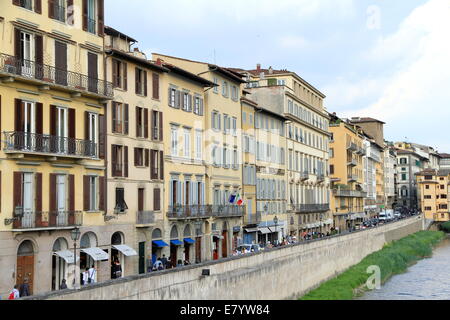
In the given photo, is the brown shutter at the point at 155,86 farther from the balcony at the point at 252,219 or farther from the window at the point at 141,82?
the balcony at the point at 252,219

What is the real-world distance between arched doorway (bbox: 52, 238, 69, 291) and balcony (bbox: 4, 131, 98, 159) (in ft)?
13.4

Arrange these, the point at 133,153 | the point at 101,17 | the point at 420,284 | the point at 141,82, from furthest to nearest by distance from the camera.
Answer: the point at 420,284 < the point at 141,82 < the point at 133,153 < the point at 101,17

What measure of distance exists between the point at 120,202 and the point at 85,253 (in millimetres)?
4583

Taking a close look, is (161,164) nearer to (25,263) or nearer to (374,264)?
(25,263)

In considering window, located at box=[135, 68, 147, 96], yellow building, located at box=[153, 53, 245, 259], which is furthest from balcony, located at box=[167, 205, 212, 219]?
window, located at box=[135, 68, 147, 96]

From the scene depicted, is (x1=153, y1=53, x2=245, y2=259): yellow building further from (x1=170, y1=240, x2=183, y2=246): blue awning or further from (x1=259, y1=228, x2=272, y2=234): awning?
(x1=170, y1=240, x2=183, y2=246): blue awning

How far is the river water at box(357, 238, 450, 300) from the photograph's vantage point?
152 ft

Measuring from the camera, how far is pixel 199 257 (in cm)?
4834

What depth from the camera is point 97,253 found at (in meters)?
34.5

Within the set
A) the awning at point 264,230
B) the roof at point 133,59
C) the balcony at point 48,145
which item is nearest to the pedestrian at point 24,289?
the balcony at point 48,145

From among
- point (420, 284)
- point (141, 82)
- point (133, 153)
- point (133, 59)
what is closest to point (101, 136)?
point (133, 153)

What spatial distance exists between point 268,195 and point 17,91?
3725cm
